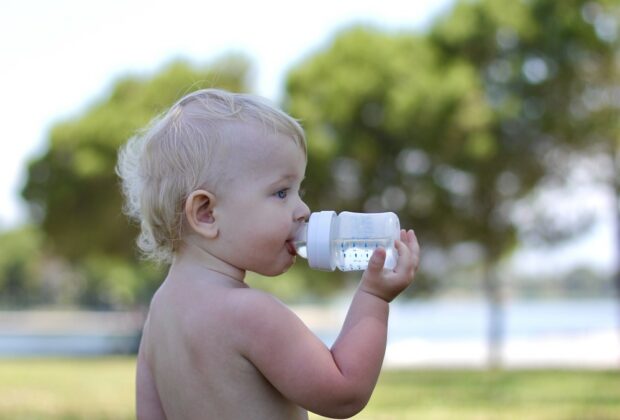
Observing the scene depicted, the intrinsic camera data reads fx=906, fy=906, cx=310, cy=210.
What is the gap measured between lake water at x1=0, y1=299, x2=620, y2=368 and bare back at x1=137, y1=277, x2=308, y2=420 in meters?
15.0

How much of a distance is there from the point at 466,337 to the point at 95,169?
1860 centimetres

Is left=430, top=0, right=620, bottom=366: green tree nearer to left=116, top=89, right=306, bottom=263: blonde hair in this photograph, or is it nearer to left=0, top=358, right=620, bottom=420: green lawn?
left=0, top=358, right=620, bottom=420: green lawn

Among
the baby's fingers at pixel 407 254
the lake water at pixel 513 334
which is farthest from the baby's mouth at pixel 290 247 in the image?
the lake water at pixel 513 334

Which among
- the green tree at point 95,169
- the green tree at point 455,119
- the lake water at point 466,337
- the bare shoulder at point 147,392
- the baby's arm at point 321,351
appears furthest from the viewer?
the green tree at point 95,169

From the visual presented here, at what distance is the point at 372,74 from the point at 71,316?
56.6 meters

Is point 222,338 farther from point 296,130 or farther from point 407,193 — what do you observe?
point 407,193

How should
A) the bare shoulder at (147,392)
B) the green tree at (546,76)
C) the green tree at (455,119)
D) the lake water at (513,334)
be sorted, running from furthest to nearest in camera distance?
the lake water at (513,334) → the green tree at (455,119) → the green tree at (546,76) → the bare shoulder at (147,392)

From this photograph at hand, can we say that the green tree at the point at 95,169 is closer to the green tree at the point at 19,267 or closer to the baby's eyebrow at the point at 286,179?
the baby's eyebrow at the point at 286,179

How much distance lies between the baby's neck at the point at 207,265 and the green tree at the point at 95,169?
21652mm

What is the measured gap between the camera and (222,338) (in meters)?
1.88

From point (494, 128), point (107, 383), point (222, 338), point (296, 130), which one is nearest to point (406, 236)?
point (296, 130)

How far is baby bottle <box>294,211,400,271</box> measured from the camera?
75.2 inches

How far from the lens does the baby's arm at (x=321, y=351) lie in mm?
1838

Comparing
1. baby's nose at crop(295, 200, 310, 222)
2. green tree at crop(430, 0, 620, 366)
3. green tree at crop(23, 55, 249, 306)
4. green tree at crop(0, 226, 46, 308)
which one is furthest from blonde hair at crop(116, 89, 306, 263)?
green tree at crop(0, 226, 46, 308)
